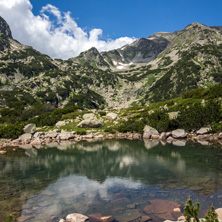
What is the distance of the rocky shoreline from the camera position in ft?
137

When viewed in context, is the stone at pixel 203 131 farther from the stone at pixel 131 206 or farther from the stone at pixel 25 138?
the stone at pixel 25 138

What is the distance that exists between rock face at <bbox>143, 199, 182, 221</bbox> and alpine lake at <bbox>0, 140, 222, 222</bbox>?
0.52 meters

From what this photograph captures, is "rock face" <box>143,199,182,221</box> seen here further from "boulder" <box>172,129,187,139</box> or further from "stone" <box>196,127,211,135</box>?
"stone" <box>196,127,211,135</box>

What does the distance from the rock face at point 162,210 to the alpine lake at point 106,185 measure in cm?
52

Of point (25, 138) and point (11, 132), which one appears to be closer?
point (25, 138)

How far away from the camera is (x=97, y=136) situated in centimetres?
5228

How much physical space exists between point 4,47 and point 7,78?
2582 inches

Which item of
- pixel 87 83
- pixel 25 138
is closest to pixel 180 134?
pixel 25 138

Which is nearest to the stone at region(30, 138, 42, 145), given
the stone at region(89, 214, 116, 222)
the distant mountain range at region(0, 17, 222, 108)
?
the stone at region(89, 214, 116, 222)

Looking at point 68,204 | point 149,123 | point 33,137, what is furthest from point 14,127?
point 68,204

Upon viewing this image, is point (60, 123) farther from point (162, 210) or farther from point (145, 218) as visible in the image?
point (145, 218)

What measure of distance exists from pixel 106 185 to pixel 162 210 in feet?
21.2

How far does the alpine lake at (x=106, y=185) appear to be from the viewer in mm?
12008

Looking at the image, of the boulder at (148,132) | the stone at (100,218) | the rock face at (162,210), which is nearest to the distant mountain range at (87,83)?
the boulder at (148,132)
